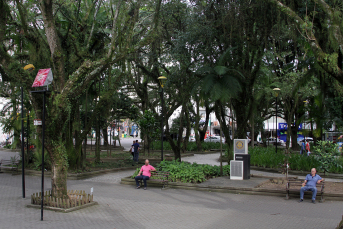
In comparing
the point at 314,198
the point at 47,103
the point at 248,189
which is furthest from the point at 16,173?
the point at 314,198

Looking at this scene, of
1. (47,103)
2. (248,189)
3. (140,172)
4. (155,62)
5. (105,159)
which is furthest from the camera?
(105,159)

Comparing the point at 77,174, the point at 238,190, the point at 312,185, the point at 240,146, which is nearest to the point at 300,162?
the point at 240,146

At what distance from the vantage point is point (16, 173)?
633 inches

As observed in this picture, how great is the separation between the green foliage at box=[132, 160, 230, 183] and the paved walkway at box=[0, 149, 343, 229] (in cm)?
106

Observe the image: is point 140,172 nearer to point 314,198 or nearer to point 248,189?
point 248,189

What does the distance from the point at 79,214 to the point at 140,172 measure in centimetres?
442

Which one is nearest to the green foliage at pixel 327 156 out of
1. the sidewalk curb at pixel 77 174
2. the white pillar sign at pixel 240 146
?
the white pillar sign at pixel 240 146

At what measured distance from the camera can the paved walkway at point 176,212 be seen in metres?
7.14

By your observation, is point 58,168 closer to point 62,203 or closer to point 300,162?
point 62,203

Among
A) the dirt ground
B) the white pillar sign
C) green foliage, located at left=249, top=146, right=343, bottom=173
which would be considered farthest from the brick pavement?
green foliage, located at left=249, top=146, right=343, bottom=173

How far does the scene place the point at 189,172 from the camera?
12602 mm

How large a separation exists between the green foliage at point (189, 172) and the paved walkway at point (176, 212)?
41.7 inches

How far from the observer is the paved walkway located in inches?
281

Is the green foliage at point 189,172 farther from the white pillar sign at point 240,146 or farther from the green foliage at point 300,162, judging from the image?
the green foliage at point 300,162
